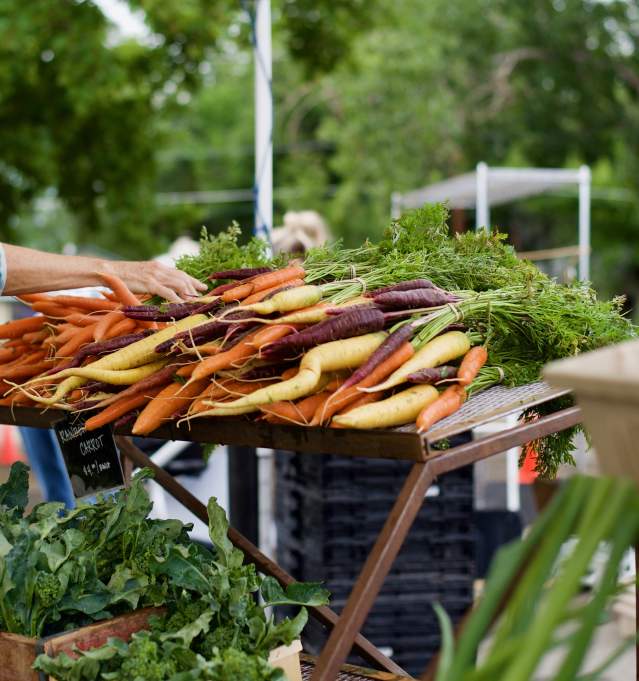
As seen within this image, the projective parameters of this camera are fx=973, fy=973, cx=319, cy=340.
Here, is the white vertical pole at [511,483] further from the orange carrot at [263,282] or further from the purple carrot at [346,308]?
the purple carrot at [346,308]

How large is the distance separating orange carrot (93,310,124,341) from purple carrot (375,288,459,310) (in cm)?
67

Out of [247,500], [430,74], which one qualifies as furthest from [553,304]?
[430,74]

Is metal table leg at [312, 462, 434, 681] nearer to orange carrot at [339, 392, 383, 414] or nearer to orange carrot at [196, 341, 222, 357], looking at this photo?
orange carrot at [339, 392, 383, 414]

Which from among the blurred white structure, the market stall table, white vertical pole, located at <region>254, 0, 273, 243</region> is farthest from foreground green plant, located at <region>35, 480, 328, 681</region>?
the blurred white structure

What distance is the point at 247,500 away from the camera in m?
3.60

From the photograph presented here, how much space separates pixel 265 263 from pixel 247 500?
1.34 metres

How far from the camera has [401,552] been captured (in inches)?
134

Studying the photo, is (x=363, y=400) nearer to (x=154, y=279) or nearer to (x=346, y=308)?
(x=346, y=308)

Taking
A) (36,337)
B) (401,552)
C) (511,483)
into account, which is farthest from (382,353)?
(511,483)

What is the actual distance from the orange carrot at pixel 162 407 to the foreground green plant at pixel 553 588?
1.02 metres

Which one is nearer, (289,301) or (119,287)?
(289,301)

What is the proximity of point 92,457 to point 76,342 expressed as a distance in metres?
0.28

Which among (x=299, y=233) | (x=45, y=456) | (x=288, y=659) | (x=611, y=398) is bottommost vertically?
(x=288, y=659)

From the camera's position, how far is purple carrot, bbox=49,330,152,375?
2.16 m
